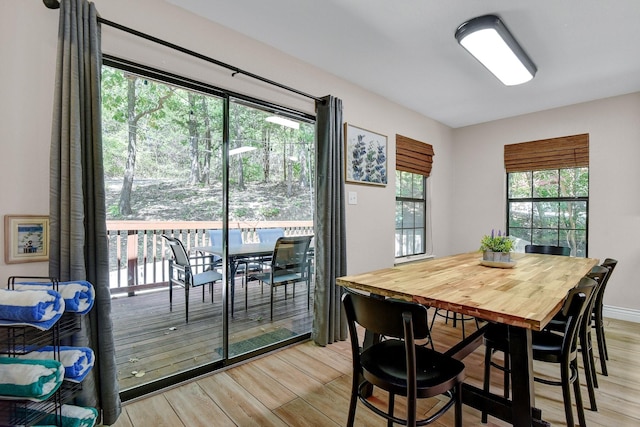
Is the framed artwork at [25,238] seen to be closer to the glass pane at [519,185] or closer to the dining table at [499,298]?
the dining table at [499,298]

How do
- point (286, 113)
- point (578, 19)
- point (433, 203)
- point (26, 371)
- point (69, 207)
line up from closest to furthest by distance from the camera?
point (26, 371), point (69, 207), point (578, 19), point (286, 113), point (433, 203)

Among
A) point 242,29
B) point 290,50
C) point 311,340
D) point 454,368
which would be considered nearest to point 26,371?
point 454,368

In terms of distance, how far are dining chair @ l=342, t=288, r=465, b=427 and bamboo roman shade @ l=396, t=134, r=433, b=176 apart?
2863mm

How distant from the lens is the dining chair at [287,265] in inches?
117

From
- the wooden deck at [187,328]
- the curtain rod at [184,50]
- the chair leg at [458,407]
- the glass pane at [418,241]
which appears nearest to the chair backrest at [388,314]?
the chair leg at [458,407]

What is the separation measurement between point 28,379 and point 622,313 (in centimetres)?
516

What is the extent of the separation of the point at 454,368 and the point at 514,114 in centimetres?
414

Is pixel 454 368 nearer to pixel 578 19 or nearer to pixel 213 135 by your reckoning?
pixel 213 135

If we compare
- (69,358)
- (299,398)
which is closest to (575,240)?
(299,398)

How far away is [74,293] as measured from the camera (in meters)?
1.44

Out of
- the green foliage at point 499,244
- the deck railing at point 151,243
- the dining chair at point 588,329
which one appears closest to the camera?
the dining chair at point 588,329

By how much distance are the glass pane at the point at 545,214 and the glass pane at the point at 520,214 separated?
0.07 meters

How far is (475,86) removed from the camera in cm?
338

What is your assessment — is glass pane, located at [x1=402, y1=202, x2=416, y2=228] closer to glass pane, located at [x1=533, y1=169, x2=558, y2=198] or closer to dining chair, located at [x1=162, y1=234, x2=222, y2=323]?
glass pane, located at [x1=533, y1=169, x2=558, y2=198]
